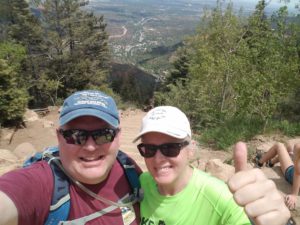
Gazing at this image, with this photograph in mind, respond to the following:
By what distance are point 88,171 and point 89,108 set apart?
0.36 metres

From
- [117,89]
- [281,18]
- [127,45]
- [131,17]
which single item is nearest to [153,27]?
[131,17]

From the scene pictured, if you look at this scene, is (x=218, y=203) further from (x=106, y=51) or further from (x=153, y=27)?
(x=153, y=27)

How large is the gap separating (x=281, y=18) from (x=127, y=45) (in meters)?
115

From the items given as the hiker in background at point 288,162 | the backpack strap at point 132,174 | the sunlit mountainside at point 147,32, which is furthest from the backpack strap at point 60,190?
the sunlit mountainside at point 147,32

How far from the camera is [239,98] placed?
922 centimetres

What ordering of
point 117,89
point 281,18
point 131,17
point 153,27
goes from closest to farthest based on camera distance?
point 281,18, point 117,89, point 153,27, point 131,17

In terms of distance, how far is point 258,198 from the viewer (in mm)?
1325

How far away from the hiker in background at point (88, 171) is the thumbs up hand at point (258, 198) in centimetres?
92

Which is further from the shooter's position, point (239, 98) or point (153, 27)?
point (153, 27)

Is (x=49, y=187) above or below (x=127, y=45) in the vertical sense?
above

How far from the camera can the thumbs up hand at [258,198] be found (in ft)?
4.29

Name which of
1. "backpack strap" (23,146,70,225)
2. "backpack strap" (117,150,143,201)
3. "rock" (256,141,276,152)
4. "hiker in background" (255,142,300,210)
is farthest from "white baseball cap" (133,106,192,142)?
"rock" (256,141,276,152)

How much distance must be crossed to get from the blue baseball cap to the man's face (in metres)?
0.05

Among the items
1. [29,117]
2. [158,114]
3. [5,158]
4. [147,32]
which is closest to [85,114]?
[158,114]
